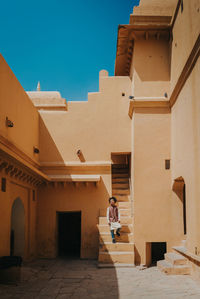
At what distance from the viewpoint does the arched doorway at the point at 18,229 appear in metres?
11.1

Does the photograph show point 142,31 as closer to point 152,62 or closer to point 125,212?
point 152,62

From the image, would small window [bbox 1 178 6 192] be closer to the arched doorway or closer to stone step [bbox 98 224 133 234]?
the arched doorway

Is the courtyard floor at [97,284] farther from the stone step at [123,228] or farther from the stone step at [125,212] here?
the stone step at [125,212]

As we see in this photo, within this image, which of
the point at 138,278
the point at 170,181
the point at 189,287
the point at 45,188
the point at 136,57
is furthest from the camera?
the point at 45,188

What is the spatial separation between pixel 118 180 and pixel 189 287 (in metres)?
6.62

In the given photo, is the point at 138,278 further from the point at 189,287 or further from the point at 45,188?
the point at 45,188

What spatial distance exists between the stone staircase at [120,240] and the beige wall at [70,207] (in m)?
0.51

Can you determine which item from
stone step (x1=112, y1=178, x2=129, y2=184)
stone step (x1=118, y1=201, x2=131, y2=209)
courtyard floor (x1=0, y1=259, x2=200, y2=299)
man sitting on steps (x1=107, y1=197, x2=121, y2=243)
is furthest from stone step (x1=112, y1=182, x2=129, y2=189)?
courtyard floor (x1=0, y1=259, x2=200, y2=299)

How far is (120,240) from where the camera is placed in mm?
10898

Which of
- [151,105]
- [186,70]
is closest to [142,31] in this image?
[151,105]

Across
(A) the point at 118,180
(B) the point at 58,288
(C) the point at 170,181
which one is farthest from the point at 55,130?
(B) the point at 58,288

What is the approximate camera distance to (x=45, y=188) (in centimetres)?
1295

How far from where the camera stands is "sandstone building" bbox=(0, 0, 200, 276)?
9.01 meters

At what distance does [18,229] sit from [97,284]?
432 cm
